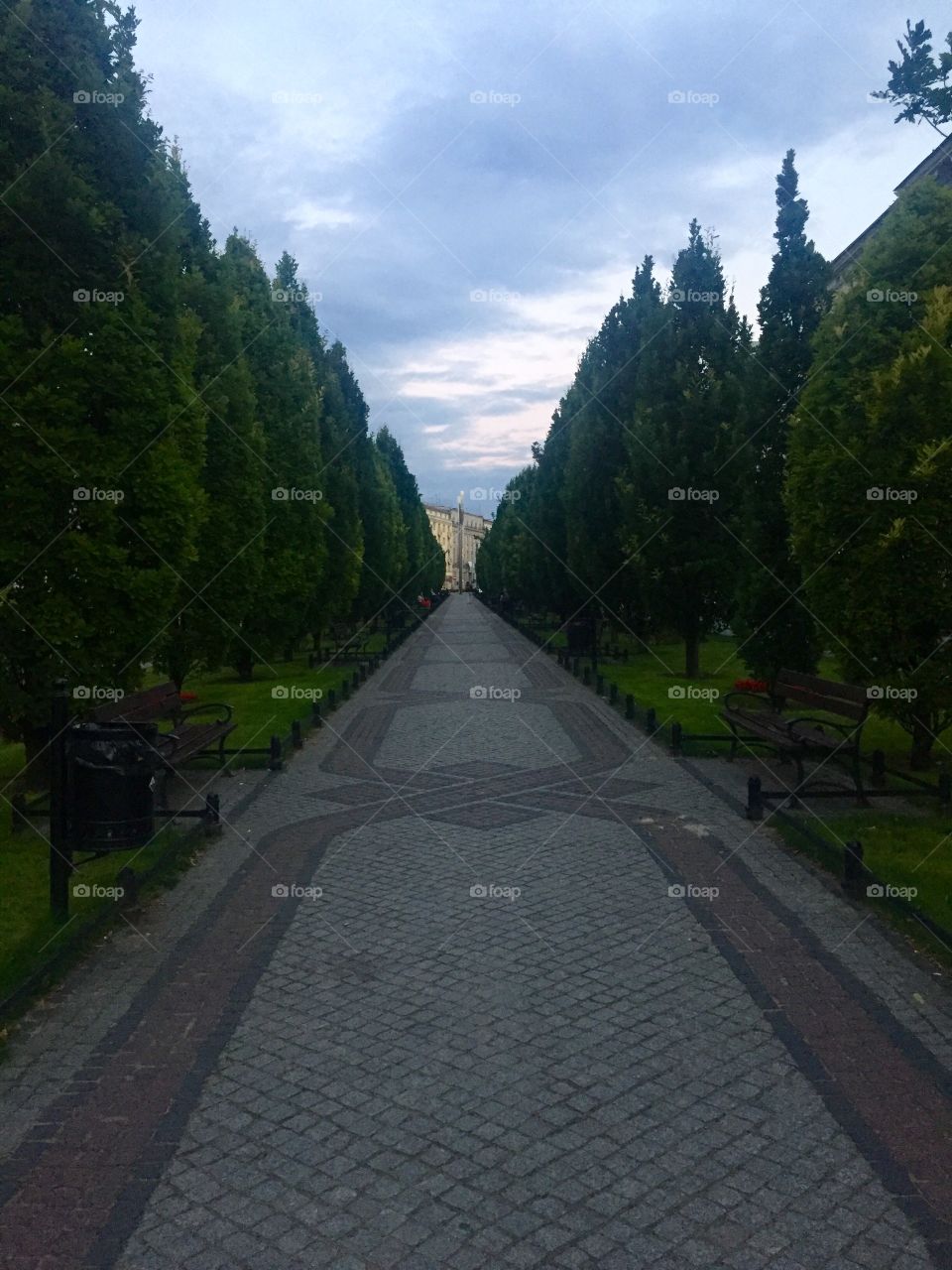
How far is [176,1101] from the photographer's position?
16.2 feet

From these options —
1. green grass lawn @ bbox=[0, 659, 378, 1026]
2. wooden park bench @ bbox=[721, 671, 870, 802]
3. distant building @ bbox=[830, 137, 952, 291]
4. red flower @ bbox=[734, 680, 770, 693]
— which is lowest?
green grass lawn @ bbox=[0, 659, 378, 1026]

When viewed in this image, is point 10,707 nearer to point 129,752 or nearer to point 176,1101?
point 129,752

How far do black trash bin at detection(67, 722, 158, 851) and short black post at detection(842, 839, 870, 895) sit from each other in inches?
222

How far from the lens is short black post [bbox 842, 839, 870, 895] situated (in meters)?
8.05

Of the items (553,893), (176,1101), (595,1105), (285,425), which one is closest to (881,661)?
(553,893)

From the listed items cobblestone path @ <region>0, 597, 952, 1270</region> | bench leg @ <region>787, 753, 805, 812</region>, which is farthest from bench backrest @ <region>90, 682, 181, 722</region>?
bench leg @ <region>787, 753, 805, 812</region>

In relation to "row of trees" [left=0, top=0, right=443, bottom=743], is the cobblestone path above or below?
below

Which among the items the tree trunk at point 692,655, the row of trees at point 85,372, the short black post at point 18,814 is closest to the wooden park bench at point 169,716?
the row of trees at point 85,372

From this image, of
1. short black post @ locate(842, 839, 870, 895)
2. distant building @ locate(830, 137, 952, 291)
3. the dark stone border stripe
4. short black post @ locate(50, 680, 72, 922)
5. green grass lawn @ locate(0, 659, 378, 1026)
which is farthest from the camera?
distant building @ locate(830, 137, 952, 291)

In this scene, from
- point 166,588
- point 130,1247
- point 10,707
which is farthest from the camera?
point 166,588

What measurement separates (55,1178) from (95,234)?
1017 cm

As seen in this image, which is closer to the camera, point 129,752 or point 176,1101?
point 176,1101

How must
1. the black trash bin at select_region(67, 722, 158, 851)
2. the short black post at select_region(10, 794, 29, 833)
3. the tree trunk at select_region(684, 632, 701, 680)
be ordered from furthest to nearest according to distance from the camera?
the tree trunk at select_region(684, 632, 701, 680), the short black post at select_region(10, 794, 29, 833), the black trash bin at select_region(67, 722, 158, 851)

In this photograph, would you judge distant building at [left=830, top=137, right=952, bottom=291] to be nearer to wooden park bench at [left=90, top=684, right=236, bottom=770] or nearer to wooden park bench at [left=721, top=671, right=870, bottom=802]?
wooden park bench at [left=721, top=671, right=870, bottom=802]
